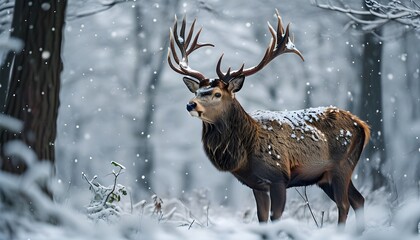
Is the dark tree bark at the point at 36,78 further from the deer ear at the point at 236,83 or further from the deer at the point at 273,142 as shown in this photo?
the deer ear at the point at 236,83

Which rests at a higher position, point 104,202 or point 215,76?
point 104,202

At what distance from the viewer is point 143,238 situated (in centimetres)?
530

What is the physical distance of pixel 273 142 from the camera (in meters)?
7.20

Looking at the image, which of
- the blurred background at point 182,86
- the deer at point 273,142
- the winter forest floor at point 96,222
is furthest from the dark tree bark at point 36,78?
the blurred background at point 182,86

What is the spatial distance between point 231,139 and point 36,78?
6.82 ft

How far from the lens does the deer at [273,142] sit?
702 centimetres

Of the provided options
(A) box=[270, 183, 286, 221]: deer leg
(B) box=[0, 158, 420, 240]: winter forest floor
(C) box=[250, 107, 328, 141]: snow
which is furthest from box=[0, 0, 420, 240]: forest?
(B) box=[0, 158, 420, 240]: winter forest floor

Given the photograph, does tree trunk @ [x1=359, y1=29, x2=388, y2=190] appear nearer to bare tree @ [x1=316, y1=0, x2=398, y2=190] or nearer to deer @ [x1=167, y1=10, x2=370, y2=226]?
bare tree @ [x1=316, y1=0, x2=398, y2=190]

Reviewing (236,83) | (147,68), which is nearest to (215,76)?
(147,68)

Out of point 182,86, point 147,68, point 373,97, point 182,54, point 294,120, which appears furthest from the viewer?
point 182,86

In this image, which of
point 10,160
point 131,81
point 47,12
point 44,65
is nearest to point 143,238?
point 10,160

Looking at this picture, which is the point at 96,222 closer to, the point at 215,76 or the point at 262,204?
the point at 262,204

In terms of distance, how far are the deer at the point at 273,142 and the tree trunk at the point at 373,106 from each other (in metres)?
4.39

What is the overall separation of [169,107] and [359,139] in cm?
904
